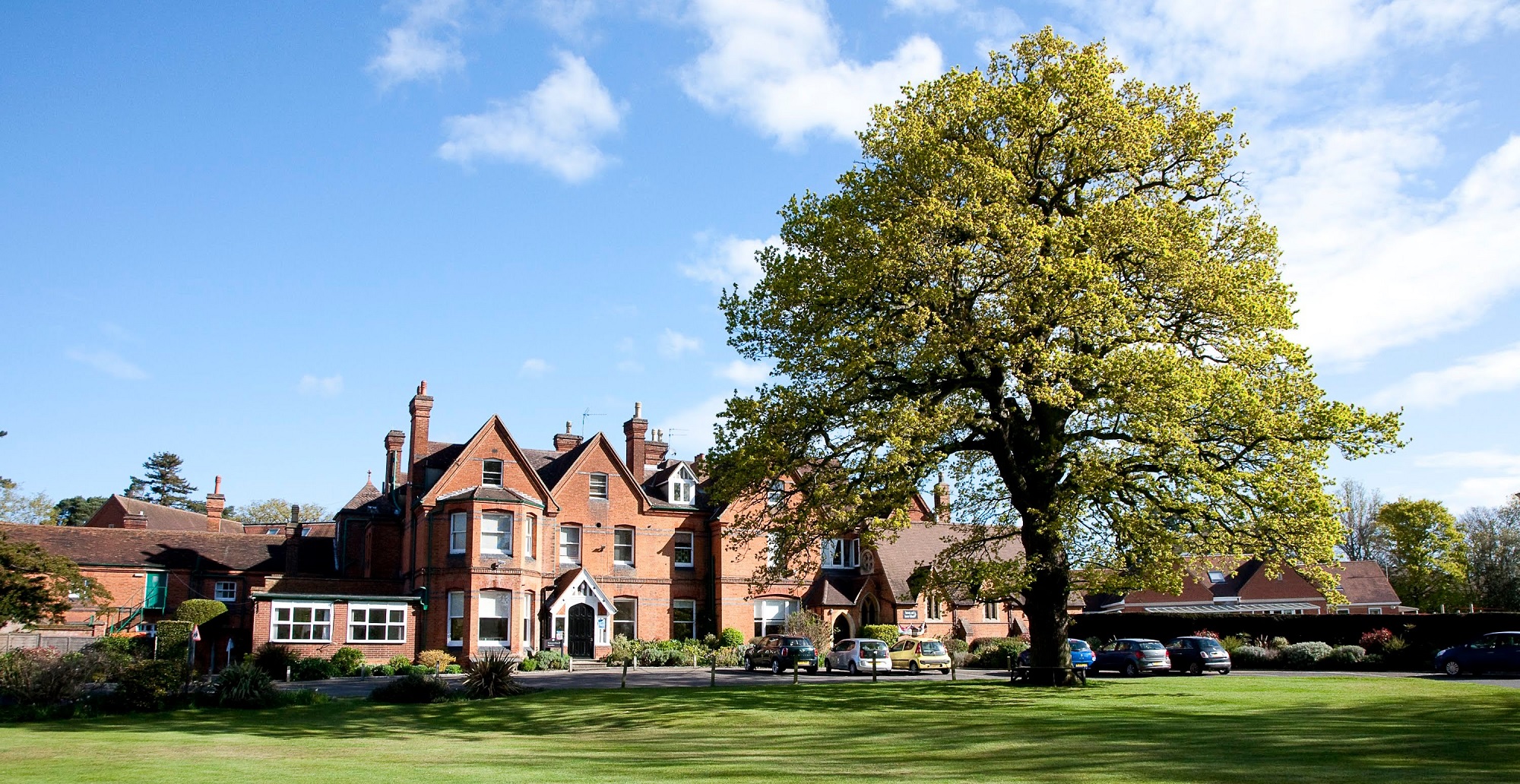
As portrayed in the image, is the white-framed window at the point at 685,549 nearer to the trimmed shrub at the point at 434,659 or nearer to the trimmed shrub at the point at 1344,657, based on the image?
the trimmed shrub at the point at 434,659

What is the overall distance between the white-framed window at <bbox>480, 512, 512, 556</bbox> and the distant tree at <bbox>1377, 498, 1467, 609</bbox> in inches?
2328

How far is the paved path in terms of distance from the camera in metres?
31.0

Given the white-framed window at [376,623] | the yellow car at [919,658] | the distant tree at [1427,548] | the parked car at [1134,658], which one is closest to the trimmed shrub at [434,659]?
the white-framed window at [376,623]

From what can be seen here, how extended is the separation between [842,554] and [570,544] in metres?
13.9

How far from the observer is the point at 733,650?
4647cm

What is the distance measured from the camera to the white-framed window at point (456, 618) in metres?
42.8

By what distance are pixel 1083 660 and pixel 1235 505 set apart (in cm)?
1450

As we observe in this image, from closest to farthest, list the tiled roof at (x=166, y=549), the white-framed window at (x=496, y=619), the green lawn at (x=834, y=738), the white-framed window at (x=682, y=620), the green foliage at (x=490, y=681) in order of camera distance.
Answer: the green lawn at (x=834, y=738), the green foliage at (x=490, y=681), the white-framed window at (x=496, y=619), the tiled roof at (x=166, y=549), the white-framed window at (x=682, y=620)

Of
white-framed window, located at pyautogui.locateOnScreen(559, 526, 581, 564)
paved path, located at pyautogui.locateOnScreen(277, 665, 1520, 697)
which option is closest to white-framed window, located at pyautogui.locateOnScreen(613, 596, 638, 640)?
white-framed window, located at pyautogui.locateOnScreen(559, 526, 581, 564)

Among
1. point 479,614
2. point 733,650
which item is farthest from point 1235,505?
point 479,614

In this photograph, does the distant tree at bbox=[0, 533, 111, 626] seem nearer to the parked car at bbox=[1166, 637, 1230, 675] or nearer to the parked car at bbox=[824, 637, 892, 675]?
the parked car at bbox=[824, 637, 892, 675]

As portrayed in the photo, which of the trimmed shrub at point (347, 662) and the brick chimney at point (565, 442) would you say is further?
the brick chimney at point (565, 442)

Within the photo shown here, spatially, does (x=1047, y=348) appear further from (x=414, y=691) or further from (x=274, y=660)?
(x=274, y=660)

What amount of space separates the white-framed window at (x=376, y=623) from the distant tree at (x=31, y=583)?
11602 mm
